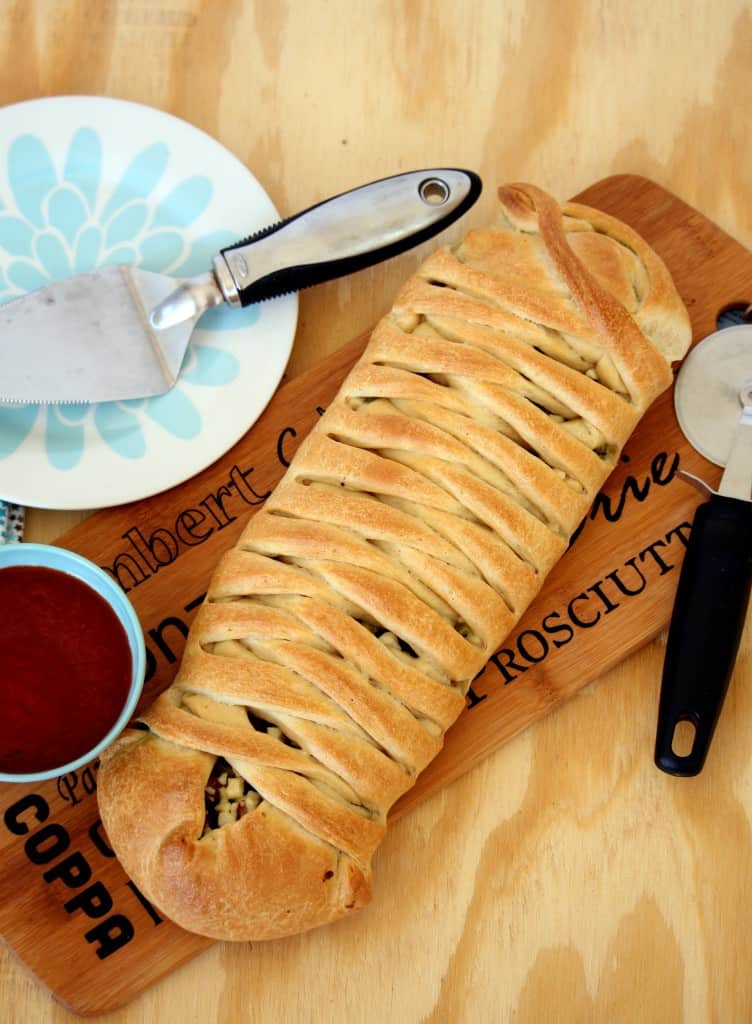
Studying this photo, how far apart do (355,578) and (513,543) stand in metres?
0.25

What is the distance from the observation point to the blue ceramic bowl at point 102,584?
1396 millimetres

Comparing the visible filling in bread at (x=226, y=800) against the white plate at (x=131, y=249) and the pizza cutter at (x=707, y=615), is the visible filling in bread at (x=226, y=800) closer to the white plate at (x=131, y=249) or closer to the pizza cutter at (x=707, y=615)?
the white plate at (x=131, y=249)

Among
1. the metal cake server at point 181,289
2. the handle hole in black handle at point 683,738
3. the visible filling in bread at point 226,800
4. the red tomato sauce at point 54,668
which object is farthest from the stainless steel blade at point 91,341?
the handle hole in black handle at point 683,738

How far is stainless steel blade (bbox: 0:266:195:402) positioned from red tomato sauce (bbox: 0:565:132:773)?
35 centimetres

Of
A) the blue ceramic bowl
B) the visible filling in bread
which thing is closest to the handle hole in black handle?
the visible filling in bread

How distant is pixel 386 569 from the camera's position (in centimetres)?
145

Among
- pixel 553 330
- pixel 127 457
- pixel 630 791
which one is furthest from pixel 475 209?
pixel 630 791

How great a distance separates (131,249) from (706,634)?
46.2 inches

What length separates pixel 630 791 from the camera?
168 centimetres

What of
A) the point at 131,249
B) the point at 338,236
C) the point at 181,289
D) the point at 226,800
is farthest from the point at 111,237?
the point at 226,800

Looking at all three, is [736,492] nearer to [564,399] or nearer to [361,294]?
[564,399]

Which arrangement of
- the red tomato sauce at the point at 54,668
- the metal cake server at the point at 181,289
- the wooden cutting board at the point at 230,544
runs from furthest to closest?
the metal cake server at the point at 181,289 → the wooden cutting board at the point at 230,544 → the red tomato sauce at the point at 54,668

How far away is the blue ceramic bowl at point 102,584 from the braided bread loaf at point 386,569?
0.23 ft

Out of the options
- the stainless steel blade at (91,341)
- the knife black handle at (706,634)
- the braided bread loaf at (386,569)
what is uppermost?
the stainless steel blade at (91,341)
